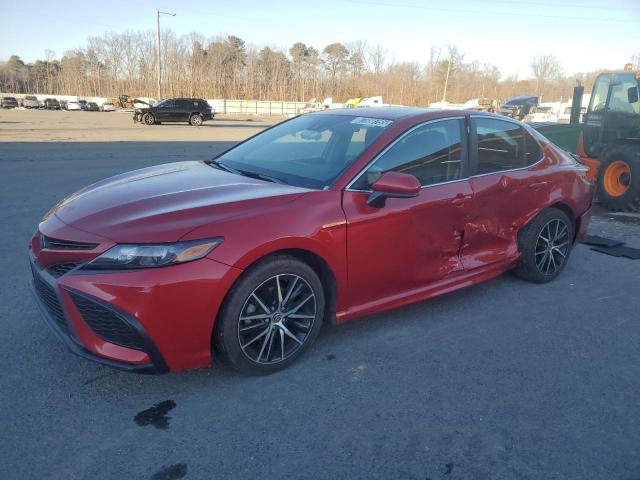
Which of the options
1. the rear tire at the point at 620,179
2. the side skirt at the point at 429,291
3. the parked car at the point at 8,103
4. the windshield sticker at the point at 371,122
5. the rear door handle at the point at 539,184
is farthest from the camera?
the parked car at the point at 8,103

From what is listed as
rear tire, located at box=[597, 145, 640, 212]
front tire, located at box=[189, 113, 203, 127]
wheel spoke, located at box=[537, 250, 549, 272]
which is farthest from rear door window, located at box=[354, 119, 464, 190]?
front tire, located at box=[189, 113, 203, 127]

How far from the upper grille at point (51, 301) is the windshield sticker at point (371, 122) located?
2.42 m

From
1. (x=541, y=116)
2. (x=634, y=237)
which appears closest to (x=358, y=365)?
(x=634, y=237)

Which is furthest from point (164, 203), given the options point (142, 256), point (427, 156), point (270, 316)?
point (427, 156)

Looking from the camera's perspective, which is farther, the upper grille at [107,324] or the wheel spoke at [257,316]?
the wheel spoke at [257,316]

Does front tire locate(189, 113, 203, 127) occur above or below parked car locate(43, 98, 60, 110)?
below

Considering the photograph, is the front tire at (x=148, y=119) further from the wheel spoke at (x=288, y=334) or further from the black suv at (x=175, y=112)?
the wheel spoke at (x=288, y=334)

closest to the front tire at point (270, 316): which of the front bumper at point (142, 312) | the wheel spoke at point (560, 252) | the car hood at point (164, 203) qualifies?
the front bumper at point (142, 312)

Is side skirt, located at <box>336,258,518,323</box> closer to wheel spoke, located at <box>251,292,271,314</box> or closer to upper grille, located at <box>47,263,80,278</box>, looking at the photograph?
wheel spoke, located at <box>251,292,271,314</box>

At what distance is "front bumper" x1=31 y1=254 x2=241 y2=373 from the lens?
2.44m

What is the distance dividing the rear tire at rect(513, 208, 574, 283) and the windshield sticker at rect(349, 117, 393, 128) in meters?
1.72

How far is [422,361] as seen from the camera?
3203mm

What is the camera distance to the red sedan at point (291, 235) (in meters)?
2.52

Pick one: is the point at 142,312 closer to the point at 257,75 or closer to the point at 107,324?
the point at 107,324
